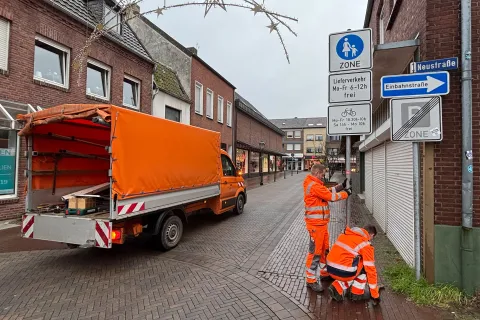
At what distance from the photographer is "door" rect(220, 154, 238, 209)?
27.8 feet

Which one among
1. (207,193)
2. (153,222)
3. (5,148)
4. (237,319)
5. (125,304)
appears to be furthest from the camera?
(5,148)

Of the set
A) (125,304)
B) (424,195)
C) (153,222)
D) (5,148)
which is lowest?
(125,304)

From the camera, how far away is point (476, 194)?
12.7 ft

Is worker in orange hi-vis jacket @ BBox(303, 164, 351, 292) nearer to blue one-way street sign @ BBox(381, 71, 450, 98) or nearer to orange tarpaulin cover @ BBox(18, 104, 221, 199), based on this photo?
blue one-way street sign @ BBox(381, 71, 450, 98)

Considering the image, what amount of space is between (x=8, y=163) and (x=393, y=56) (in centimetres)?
964

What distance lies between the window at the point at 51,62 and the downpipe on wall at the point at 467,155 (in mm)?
10191

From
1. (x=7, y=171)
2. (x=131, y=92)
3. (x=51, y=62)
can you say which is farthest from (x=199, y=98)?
(x=7, y=171)

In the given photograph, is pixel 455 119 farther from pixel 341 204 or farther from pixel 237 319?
pixel 341 204

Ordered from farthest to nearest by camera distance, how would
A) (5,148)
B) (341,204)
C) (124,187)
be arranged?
(341,204) < (5,148) < (124,187)

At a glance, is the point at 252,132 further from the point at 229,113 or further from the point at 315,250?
the point at 315,250

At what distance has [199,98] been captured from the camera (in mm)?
18469

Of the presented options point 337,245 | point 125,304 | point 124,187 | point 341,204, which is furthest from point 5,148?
point 341,204

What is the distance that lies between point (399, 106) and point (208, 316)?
363 cm

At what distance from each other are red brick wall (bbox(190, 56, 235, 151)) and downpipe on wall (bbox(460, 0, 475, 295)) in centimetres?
1446
